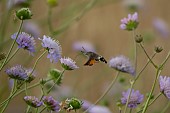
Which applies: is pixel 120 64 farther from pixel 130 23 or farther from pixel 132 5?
pixel 132 5

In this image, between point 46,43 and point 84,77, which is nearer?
point 46,43

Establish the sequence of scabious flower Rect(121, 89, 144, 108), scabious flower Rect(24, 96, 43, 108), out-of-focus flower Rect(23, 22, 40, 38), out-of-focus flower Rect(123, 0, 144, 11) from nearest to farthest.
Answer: scabious flower Rect(24, 96, 43, 108)
scabious flower Rect(121, 89, 144, 108)
out-of-focus flower Rect(23, 22, 40, 38)
out-of-focus flower Rect(123, 0, 144, 11)

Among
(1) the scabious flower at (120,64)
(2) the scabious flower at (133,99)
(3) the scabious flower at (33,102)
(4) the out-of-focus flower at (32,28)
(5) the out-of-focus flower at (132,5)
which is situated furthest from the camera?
(5) the out-of-focus flower at (132,5)

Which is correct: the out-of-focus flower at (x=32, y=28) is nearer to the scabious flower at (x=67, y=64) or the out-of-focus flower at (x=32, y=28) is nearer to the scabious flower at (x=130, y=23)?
the scabious flower at (x=130, y=23)

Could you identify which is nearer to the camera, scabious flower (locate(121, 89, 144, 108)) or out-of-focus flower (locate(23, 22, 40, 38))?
scabious flower (locate(121, 89, 144, 108))

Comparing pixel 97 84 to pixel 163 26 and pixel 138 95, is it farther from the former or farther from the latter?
pixel 138 95

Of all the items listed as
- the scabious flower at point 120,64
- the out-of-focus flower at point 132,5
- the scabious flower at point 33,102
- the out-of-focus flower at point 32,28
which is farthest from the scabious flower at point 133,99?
the out-of-focus flower at point 132,5

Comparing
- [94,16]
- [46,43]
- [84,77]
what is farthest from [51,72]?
[94,16]

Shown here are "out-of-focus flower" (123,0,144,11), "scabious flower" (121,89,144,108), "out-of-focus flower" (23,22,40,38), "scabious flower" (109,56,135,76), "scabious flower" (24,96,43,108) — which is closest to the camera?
"scabious flower" (24,96,43,108)

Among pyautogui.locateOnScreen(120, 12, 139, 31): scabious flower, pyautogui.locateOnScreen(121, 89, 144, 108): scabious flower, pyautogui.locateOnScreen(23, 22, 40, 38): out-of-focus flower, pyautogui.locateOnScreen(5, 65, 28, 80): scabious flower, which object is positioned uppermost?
pyautogui.locateOnScreen(23, 22, 40, 38): out-of-focus flower

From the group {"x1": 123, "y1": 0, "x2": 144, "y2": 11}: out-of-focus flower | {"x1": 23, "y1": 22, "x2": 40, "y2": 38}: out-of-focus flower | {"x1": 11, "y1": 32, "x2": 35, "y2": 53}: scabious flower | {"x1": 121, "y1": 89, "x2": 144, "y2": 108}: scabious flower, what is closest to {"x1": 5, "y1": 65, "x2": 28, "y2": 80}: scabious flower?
{"x1": 11, "y1": 32, "x2": 35, "y2": 53}: scabious flower

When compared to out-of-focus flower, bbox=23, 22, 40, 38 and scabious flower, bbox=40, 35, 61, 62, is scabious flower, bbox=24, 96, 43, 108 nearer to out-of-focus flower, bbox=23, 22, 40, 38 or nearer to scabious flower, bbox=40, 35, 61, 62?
scabious flower, bbox=40, 35, 61, 62
